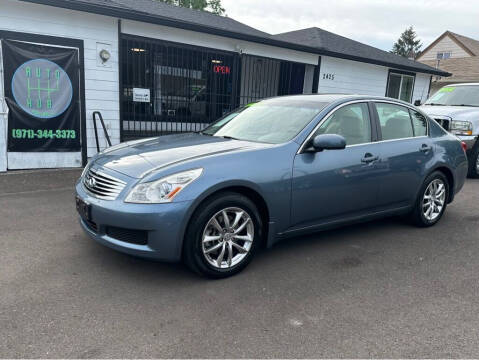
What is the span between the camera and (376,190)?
13.9 ft

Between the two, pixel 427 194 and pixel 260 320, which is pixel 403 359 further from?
pixel 427 194

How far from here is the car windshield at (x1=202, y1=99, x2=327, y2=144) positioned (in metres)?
3.91

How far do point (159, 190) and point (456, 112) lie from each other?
25.0ft

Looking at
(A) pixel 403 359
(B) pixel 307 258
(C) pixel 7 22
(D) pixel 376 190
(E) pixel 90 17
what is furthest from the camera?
(E) pixel 90 17

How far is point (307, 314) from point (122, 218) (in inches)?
63.5

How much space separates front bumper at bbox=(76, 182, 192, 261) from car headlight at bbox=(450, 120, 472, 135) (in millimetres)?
7292

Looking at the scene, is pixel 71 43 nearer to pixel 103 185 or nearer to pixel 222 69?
pixel 222 69

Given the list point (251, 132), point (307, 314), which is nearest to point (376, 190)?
point (251, 132)

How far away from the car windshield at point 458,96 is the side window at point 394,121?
543cm

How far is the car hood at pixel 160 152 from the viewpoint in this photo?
3.33 m

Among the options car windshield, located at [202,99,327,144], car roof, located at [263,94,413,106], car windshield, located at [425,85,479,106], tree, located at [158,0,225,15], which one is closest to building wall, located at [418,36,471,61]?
tree, located at [158,0,225,15]

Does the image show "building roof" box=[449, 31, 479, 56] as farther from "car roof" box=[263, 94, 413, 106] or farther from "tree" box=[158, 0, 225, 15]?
"car roof" box=[263, 94, 413, 106]

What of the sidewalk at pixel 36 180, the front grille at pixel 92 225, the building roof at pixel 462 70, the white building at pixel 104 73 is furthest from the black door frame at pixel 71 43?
the building roof at pixel 462 70

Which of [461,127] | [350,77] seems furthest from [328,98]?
[350,77]
